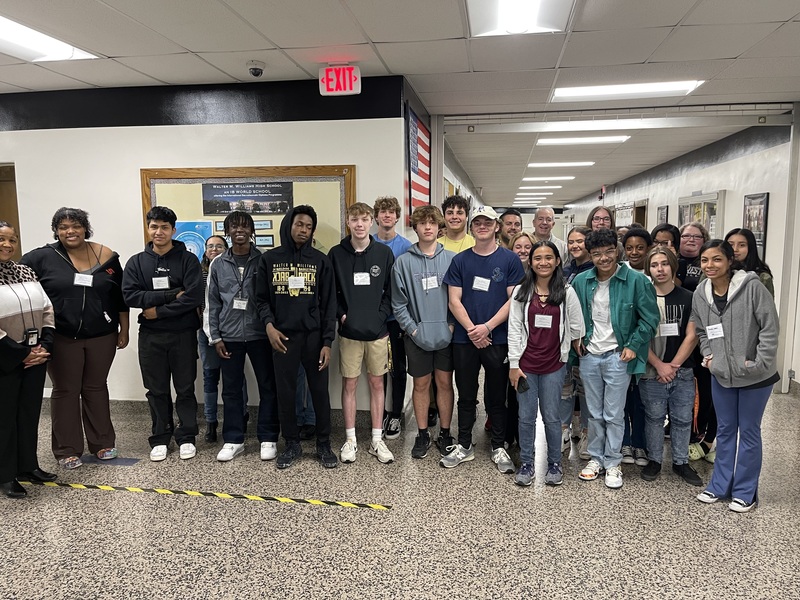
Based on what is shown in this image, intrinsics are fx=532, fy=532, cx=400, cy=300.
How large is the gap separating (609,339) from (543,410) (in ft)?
1.90

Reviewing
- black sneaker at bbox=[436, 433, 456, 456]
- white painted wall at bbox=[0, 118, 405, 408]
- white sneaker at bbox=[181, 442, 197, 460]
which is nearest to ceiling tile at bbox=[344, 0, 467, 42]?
white painted wall at bbox=[0, 118, 405, 408]

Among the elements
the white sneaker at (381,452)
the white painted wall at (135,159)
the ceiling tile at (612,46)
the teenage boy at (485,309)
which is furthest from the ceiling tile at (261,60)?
the white sneaker at (381,452)

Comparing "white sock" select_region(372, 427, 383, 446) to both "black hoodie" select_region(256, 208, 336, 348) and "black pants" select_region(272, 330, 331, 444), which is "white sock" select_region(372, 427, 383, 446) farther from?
"black hoodie" select_region(256, 208, 336, 348)

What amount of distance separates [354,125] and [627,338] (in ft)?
8.35

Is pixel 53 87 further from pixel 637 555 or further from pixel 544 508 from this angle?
pixel 637 555

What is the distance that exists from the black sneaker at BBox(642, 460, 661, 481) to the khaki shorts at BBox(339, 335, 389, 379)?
1.76 meters

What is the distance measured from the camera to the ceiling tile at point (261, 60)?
3.58 m

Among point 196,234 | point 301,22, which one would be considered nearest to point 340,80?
point 301,22

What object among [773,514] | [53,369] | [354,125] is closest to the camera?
[773,514]

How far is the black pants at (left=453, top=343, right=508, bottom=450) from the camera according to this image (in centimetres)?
A: 338

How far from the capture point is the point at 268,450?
3682mm

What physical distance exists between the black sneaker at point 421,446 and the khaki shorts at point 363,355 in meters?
0.53

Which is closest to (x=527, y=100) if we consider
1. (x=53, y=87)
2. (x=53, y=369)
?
(x=53, y=87)

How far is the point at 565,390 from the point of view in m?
3.60
